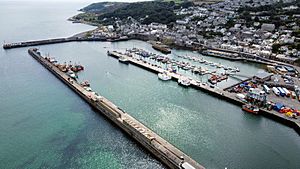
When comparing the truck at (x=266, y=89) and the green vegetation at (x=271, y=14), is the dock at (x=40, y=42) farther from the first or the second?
the truck at (x=266, y=89)

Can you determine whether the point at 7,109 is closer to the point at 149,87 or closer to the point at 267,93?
the point at 149,87

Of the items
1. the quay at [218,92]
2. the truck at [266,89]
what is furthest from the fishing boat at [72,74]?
the truck at [266,89]

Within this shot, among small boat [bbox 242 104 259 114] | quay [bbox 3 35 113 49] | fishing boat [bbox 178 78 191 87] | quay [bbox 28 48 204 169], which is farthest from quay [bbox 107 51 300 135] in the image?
quay [bbox 3 35 113 49]

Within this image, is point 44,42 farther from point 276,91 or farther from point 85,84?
point 276,91

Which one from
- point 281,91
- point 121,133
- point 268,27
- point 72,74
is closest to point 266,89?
point 281,91

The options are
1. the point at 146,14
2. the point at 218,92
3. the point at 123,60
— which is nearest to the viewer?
the point at 218,92

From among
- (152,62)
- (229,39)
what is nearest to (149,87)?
(152,62)
